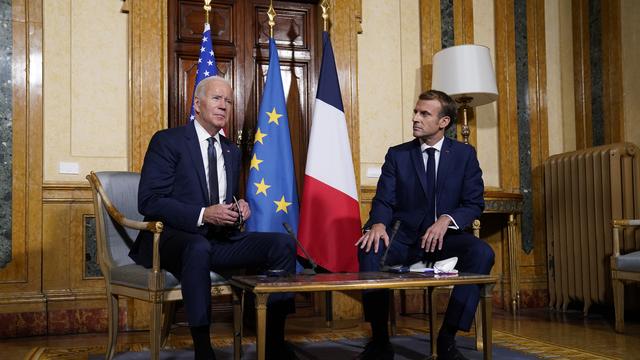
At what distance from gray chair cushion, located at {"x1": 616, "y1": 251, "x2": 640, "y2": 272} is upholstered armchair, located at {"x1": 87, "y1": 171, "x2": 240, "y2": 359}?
2202mm

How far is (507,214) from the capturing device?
16.1 ft

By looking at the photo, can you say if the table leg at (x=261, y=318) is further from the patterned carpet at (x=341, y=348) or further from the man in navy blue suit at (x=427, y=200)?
the patterned carpet at (x=341, y=348)

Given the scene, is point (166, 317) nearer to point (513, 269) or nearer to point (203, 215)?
point (203, 215)

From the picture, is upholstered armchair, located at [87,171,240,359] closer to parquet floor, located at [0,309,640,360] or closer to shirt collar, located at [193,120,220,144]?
shirt collar, located at [193,120,220,144]

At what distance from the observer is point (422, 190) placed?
3359mm

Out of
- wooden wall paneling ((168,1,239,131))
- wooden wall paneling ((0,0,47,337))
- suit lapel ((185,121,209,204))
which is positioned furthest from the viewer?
wooden wall paneling ((168,1,239,131))

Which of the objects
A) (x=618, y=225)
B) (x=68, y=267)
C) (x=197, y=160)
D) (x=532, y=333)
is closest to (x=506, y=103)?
(x=618, y=225)

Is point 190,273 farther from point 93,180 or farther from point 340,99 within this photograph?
point 340,99

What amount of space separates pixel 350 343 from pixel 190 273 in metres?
1.26

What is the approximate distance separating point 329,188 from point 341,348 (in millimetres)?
1072

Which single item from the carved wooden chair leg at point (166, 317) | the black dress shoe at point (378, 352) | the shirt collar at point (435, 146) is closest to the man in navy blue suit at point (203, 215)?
the black dress shoe at point (378, 352)

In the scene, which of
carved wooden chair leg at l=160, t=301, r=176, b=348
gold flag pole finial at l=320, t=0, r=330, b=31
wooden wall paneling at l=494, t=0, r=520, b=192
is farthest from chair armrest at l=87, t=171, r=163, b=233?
wooden wall paneling at l=494, t=0, r=520, b=192

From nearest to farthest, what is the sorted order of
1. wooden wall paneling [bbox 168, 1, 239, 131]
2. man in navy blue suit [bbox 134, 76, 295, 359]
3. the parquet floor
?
man in navy blue suit [bbox 134, 76, 295, 359]
the parquet floor
wooden wall paneling [bbox 168, 1, 239, 131]

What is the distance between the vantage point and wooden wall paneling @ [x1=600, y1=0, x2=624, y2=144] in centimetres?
485
